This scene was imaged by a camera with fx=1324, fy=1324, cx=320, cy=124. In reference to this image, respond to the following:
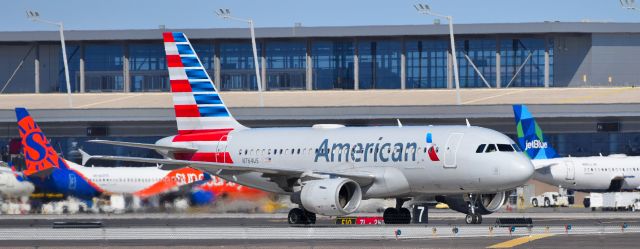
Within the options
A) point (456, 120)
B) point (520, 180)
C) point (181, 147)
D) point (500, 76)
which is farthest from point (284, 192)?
point (500, 76)

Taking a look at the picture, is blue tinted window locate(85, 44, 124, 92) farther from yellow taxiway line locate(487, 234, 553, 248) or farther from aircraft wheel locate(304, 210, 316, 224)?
yellow taxiway line locate(487, 234, 553, 248)

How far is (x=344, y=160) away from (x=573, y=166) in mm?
34509

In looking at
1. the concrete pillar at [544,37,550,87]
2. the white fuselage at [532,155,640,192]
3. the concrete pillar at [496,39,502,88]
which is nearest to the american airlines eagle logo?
the white fuselage at [532,155,640,192]

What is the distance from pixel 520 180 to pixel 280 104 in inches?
1754

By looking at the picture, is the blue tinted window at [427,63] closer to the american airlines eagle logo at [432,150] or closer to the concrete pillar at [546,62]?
the concrete pillar at [546,62]

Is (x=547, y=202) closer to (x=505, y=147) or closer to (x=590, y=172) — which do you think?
(x=590, y=172)

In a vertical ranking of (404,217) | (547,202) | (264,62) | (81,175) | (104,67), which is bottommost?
(547,202)

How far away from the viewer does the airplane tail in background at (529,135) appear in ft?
259

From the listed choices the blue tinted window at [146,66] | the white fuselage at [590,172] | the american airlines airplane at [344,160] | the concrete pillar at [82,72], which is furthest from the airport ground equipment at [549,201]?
the concrete pillar at [82,72]

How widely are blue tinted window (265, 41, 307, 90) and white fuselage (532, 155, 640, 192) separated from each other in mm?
29360

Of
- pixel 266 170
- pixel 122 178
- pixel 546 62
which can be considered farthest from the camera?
pixel 546 62

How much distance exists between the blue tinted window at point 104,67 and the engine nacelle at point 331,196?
6043 cm

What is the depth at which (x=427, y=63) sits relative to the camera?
106 m

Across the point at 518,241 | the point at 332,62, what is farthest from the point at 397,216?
the point at 332,62
